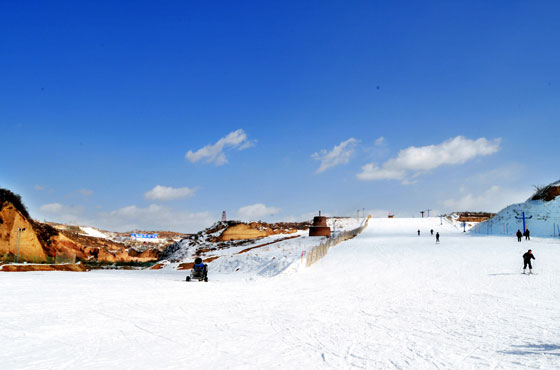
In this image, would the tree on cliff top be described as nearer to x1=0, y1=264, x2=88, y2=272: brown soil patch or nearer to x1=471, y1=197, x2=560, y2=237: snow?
x1=0, y1=264, x2=88, y2=272: brown soil patch

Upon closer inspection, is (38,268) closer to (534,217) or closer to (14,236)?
(14,236)

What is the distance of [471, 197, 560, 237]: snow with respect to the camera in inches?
1961

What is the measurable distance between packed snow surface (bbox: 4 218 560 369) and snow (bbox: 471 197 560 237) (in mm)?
35578

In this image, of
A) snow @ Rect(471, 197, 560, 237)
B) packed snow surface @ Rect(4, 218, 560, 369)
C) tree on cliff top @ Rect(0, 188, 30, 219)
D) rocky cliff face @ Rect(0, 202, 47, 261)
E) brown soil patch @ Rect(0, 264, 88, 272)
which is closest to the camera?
packed snow surface @ Rect(4, 218, 560, 369)

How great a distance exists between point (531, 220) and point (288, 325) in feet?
172

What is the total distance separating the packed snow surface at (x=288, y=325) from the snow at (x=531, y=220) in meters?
35.6

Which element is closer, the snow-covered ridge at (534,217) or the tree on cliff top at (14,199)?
the tree on cliff top at (14,199)

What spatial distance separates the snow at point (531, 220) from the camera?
163 feet

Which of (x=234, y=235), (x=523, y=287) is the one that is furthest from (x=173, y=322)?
(x=234, y=235)

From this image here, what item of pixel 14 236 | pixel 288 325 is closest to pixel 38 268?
pixel 14 236

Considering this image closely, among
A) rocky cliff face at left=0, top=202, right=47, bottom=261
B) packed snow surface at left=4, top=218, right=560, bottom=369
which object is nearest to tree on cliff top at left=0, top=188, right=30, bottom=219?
rocky cliff face at left=0, top=202, right=47, bottom=261

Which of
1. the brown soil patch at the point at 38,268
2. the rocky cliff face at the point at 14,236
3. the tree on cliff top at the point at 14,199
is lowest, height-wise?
the brown soil patch at the point at 38,268

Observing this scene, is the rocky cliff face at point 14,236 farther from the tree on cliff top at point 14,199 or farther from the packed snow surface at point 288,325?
the packed snow surface at point 288,325

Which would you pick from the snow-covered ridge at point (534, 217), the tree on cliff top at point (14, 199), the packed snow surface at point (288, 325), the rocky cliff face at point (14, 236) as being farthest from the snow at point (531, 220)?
the tree on cliff top at point (14, 199)
